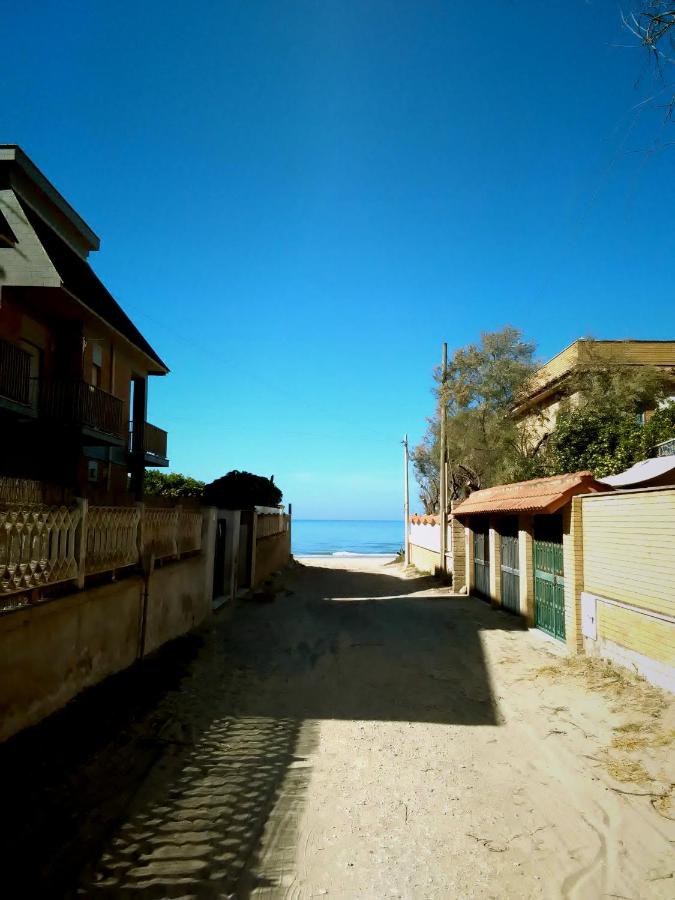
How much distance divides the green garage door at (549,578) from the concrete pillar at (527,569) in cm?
15

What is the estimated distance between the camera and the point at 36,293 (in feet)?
47.8

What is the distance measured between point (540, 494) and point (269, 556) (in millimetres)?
11802

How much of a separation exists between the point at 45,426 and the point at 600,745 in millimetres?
15018

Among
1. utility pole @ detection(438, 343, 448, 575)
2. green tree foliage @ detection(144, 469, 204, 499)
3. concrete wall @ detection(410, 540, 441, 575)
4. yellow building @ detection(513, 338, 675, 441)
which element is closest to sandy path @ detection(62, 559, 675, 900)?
utility pole @ detection(438, 343, 448, 575)

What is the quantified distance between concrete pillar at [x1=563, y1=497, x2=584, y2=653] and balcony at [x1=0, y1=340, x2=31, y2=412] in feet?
41.6

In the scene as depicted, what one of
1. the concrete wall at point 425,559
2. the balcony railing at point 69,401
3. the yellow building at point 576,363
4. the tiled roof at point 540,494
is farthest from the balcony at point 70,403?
the yellow building at point 576,363

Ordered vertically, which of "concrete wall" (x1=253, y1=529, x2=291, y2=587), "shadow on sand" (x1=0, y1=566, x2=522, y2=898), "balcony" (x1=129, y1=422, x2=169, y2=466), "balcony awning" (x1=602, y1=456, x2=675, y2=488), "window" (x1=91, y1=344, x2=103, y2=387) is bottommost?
"shadow on sand" (x1=0, y1=566, x2=522, y2=898)

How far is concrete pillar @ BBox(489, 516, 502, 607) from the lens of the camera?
1379cm

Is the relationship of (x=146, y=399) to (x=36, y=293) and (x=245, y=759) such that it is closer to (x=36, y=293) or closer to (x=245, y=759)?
(x=36, y=293)

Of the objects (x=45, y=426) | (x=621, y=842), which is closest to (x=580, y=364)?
(x=45, y=426)

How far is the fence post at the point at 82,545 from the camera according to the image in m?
5.74

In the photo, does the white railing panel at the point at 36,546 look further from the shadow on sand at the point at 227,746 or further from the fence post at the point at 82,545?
the shadow on sand at the point at 227,746

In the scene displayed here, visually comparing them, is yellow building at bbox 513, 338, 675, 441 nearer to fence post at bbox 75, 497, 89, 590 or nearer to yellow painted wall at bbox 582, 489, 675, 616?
yellow painted wall at bbox 582, 489, 675, 616

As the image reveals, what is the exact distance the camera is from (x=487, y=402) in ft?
81.3
